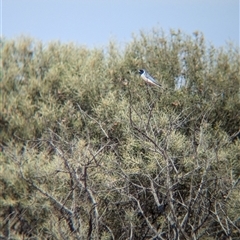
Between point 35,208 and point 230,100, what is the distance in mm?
6989

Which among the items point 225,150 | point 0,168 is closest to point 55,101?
point 0,168

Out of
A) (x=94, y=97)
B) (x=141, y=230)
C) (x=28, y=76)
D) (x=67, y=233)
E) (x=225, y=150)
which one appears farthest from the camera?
(x=28, y=76)

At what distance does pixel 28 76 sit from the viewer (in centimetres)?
2197

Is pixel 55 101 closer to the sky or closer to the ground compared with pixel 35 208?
closer to the sky

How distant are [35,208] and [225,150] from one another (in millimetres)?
5124

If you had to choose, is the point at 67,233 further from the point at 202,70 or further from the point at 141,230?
the point at 202,70

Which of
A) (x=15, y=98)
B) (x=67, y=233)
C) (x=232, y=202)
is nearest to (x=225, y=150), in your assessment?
(x=232, y=202)

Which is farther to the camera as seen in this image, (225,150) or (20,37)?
(20,37)

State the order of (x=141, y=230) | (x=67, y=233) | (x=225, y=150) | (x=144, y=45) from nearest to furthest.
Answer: (x=67, y=233), (x=141, y=230), (x=225, y=150), (x=144, y=45)

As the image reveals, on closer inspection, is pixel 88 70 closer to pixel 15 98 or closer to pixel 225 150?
pixel 15 98

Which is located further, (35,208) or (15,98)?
(15,98)

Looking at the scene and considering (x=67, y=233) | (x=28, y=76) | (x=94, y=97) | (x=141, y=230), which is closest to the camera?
(x=67, y=233)

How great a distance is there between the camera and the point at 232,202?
11.4m

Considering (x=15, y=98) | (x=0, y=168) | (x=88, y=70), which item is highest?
(x=88, y=70)
